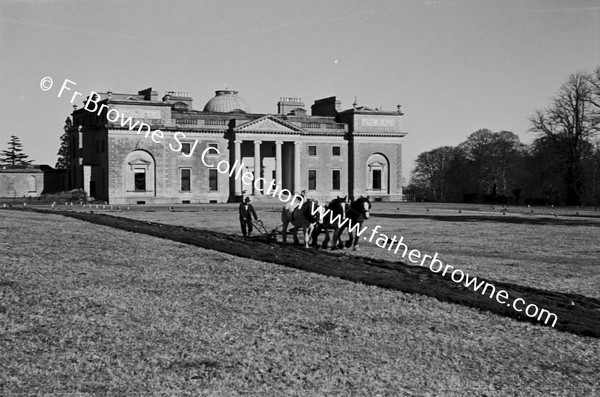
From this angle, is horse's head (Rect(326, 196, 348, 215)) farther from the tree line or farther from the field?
the tree line

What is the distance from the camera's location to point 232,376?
755 cm

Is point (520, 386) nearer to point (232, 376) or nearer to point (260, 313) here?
point (232, 376)

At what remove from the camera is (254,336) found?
9172 millimetres

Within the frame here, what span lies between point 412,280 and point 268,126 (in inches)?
2304

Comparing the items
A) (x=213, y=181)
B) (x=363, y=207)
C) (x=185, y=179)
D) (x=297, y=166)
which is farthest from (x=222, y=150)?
(x=363, y=207)

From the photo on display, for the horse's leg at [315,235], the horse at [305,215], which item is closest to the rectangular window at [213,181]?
the horse at [305,215]

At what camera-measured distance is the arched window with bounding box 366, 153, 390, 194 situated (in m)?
77.3

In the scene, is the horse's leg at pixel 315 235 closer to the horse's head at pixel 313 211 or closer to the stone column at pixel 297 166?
the horse's head at pixel 313 211

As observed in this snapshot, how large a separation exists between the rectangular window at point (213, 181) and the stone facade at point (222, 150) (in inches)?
4.1

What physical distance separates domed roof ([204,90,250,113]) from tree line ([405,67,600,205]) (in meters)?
26.8

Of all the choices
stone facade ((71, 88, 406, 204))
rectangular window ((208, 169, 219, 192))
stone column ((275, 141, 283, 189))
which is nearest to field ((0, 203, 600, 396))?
stone facade ((71, 88, 406, 204))

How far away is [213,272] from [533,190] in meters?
58.3

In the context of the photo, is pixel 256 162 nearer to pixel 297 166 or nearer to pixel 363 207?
pixel 297 166

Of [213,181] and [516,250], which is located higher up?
[213,181]
